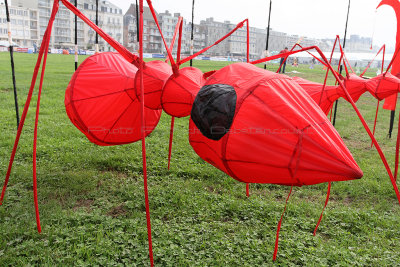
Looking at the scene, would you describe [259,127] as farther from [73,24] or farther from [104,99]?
[73,24]

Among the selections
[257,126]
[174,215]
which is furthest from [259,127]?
[174,215]

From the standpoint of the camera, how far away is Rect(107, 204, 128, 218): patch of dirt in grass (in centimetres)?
368

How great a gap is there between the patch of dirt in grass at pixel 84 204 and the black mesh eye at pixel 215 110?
213cm

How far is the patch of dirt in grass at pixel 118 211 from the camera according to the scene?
3680 mm

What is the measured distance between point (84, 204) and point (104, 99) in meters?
1.33

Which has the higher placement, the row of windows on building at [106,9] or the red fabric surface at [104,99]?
the row of windows on building at [106,9]

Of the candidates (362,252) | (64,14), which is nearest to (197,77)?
(362,252)

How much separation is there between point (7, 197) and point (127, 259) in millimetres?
1944

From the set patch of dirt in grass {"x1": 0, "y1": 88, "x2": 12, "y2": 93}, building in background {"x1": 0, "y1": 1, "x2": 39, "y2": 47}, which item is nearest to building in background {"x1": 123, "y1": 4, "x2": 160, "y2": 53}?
building in background {"x1": 0, "y1": 1, "x2": 39, "y2": 47}

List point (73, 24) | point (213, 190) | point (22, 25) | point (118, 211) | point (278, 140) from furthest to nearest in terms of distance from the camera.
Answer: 1. point (73, 24)
2. point (22, 25)
3. point (213, 190)
4. point (118, 211)
5. point (278, 140)

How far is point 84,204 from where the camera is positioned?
154 inches

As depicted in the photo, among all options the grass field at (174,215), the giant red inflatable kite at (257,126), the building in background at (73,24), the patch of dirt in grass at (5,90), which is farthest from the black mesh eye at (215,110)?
the building in background at (73,24)

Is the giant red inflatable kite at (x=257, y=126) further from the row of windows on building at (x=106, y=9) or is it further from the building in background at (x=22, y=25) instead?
the row of windows on building at (x=106, y=9)

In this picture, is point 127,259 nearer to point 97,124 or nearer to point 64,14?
point 97,124
